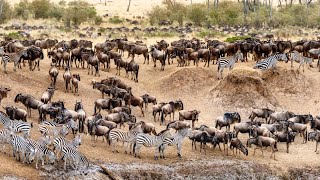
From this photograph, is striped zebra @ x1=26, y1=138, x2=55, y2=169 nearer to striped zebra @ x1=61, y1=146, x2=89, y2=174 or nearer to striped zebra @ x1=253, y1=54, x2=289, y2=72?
striped zebra @ x1=61, y1=146, x2=89, y2=174

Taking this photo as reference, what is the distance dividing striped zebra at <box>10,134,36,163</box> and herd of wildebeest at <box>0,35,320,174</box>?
0.04 m

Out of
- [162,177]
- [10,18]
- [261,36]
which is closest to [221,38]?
[261,36]

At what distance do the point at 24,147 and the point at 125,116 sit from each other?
261 inches

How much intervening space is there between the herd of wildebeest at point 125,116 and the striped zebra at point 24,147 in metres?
0.04

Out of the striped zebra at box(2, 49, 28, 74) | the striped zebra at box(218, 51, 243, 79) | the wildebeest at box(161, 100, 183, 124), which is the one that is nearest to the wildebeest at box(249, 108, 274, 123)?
the wildebeest at box(161, 100, 183, 124)

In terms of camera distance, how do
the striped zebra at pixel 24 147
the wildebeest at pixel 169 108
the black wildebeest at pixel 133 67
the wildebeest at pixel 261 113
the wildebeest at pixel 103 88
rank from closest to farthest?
1. the striped zebra at pixel 24 147
2. the wildebeest at pixel 169 108
3. the wildebeest at pixel 261 113
4. the wildebeest at pixel 103 88
5. the black wildebeest at pixel 133 67

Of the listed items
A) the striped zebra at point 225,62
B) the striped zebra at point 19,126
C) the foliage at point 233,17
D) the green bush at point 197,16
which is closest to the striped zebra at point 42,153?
the striped zebra at point 19,126

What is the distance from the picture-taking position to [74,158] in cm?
2197

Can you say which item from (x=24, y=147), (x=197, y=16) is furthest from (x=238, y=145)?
(x=197, y=16)

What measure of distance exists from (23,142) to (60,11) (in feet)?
171

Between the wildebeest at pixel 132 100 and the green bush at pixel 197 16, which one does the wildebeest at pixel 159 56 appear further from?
the green bush at pixel 197 16

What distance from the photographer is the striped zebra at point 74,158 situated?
72.1 ft

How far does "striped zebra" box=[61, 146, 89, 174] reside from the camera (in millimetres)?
21969

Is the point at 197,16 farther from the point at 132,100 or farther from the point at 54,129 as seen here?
the point at 54,129
